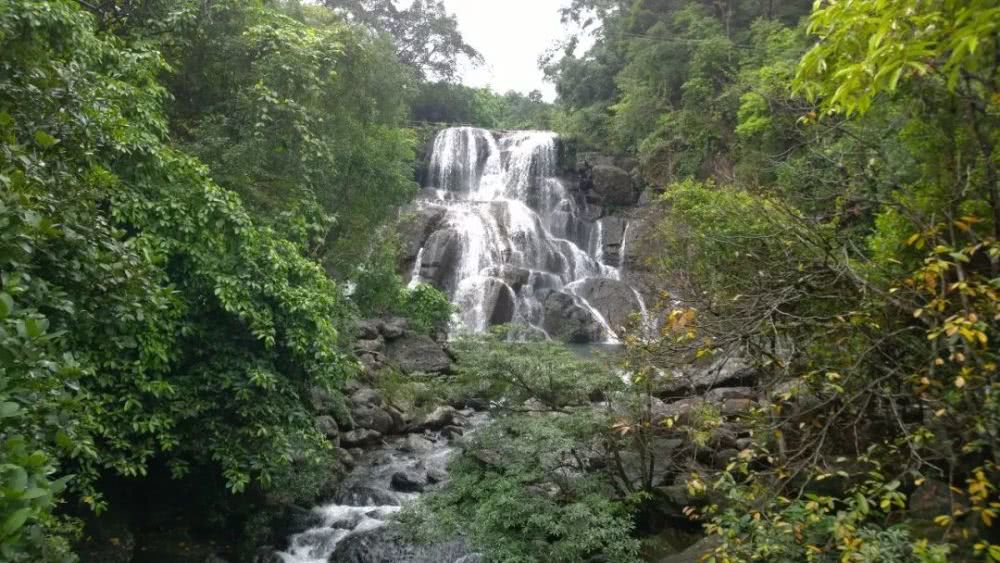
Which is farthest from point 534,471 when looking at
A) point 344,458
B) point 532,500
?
point 344,458

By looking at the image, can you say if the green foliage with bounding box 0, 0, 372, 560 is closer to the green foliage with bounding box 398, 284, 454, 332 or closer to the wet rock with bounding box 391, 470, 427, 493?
the wet rock with bounding box 391, 470, 427, 493

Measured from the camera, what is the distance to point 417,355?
1570 cm

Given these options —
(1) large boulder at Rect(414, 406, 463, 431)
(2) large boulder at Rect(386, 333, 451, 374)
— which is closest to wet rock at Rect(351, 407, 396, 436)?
(1) large boulder at Rect(414, 406, 463, 431)

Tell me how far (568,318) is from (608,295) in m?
1.96

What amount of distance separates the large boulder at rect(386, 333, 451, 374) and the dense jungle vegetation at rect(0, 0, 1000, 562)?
2.71 m

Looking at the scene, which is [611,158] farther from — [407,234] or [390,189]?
[390,189]

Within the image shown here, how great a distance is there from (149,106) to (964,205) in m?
7.54

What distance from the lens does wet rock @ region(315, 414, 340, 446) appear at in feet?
33.9

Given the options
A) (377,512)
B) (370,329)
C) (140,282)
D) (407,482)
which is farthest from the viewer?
(370,329)

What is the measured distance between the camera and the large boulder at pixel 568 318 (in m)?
21.1

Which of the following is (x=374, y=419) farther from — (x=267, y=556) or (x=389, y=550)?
(x=389, y=550)

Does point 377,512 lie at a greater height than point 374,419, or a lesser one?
lesser

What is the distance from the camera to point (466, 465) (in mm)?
7188

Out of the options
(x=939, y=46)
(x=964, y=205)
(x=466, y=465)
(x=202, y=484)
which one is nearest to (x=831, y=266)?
(x=964, y=205)
